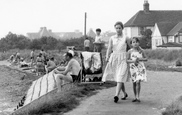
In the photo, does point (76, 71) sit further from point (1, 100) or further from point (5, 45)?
point (5, 45)

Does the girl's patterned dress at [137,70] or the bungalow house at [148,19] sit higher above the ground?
the bungalow house at [148,19]

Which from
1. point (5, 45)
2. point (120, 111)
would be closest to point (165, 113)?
point (120, 111)

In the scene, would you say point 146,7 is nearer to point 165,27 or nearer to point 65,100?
point 165,27

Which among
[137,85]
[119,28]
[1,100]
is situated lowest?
[1,100]

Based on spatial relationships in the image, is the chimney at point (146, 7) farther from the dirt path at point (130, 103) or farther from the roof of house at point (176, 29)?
the dirt path at point (130, 103)

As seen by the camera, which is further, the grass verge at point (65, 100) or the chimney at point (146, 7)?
the chimney at point (146, 7)

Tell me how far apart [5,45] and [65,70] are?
6613 centimetres

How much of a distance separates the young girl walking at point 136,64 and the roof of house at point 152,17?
8350 centimetres

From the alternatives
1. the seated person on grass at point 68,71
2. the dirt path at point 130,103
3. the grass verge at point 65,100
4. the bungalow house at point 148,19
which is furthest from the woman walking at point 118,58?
the bungalow house at point 148,19

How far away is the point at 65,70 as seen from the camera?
1200 centimetres

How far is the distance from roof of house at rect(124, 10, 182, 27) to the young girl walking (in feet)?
274

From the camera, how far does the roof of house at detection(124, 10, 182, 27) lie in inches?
3686

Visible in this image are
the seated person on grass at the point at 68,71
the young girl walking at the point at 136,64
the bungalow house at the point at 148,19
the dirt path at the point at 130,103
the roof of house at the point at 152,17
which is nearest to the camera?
the dirt path at the point at 130,103

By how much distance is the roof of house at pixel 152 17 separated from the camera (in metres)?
93.6
